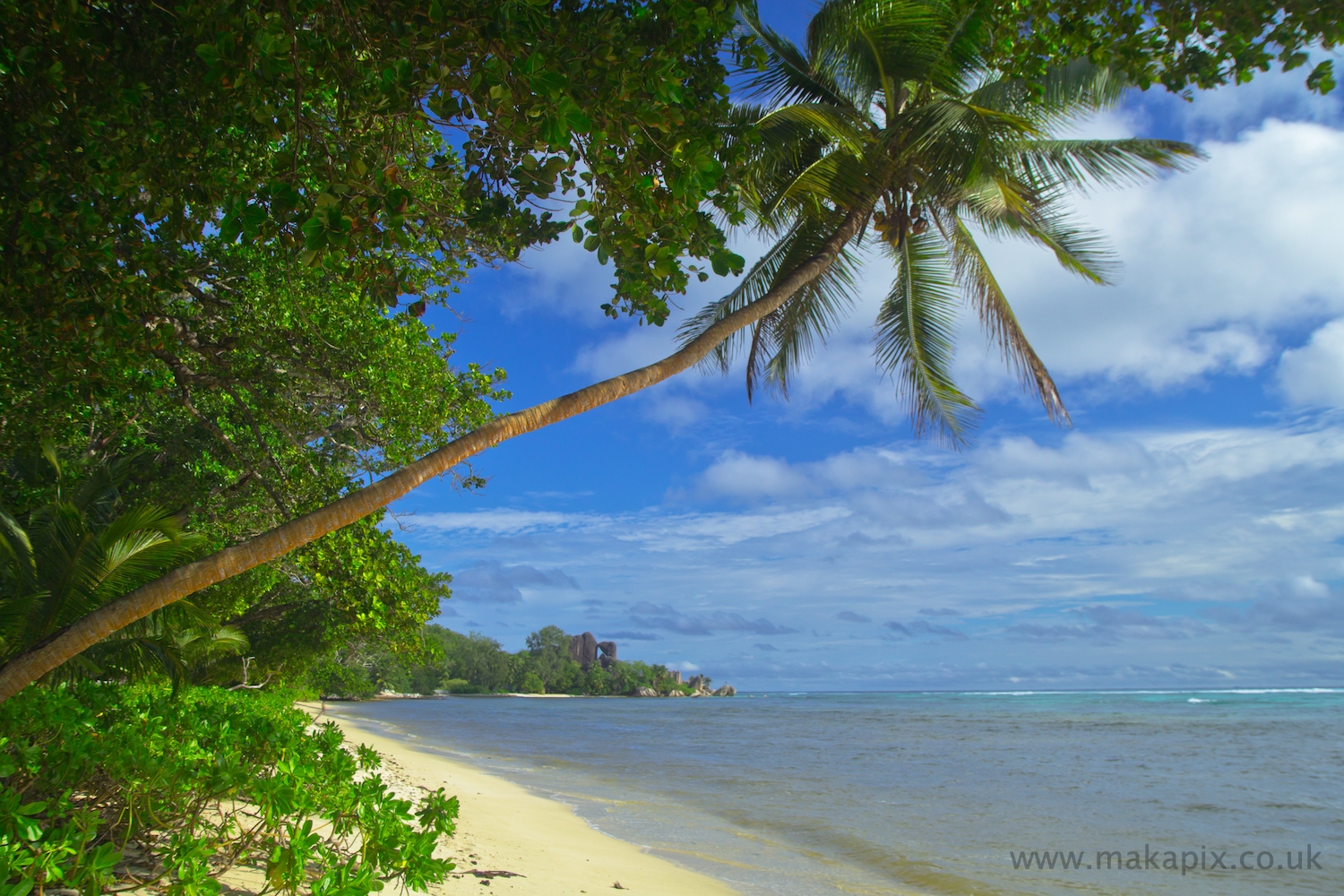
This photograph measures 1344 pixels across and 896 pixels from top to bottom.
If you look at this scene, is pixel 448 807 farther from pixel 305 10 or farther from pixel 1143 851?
pixel 1143 851

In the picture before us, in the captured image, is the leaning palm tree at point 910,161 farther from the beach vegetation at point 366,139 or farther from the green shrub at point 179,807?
the green shrub at point 179,807

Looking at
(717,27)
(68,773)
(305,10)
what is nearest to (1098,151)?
(717,27)

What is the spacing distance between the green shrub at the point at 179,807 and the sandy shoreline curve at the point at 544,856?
1.30 meters

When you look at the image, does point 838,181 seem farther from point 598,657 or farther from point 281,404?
point 598,657

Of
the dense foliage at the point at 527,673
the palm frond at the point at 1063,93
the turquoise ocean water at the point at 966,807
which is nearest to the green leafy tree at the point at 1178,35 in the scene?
the palm frond at the point at 1063,93

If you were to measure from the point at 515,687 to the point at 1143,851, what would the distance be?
4126 inches

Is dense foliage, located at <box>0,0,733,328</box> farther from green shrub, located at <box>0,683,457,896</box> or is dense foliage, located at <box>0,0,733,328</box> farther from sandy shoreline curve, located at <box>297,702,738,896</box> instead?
sandy shoreline curve, located at <box>297,702,738,896</box>

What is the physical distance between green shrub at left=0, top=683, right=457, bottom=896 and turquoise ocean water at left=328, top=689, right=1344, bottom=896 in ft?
14.4

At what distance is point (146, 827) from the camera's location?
150 inches

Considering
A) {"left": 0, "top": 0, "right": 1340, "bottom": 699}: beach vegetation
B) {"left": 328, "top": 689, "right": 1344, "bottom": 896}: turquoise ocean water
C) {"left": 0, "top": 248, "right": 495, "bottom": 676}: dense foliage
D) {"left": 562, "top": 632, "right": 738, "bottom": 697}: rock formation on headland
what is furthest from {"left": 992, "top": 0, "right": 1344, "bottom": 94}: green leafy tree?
{"left": 562, "top": 632, "right": 738, "bottom": 697}: rock formation on headland

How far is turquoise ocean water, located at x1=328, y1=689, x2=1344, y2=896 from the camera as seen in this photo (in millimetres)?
7871

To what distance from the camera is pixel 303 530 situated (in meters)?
3.17

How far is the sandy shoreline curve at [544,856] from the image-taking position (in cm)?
564

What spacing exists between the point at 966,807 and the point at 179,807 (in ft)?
37.7
